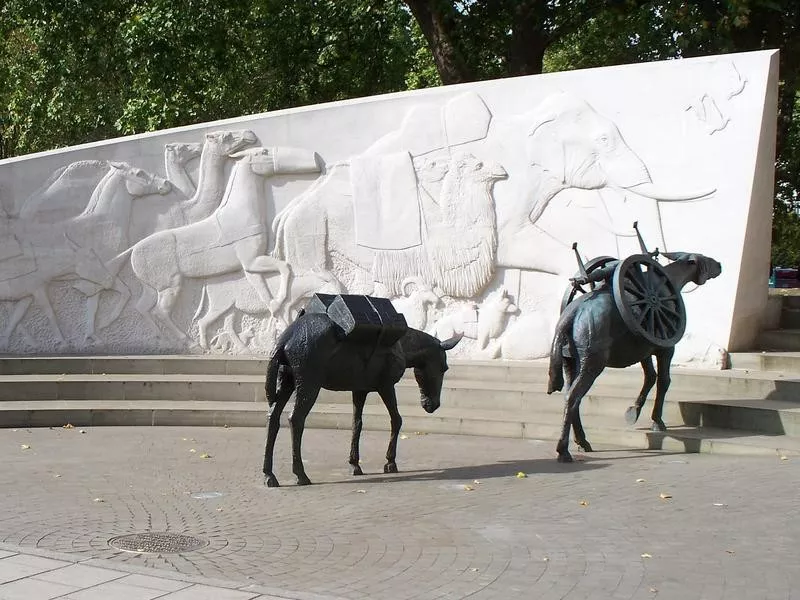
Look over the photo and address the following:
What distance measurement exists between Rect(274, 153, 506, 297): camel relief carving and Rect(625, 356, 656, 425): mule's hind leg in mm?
3150

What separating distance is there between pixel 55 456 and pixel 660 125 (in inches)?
288

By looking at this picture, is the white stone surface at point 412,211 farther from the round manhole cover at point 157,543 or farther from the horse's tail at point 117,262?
the round manhole cover at point 157,543

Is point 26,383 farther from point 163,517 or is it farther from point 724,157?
point 724,157

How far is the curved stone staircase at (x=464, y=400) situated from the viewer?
9977mm

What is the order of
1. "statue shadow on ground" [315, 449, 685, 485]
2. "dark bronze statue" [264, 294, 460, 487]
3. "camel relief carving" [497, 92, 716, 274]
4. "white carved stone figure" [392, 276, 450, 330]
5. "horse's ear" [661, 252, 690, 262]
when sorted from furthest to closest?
"white carved stone figure" [392, 276, 450, 330]
"camel relief carving" [497, 92, 716, 274]
"horse's ear" [661, 252, 690, 262]
"statue shadow on ground" [315, 449, 685, 485]
"dark bronze statue" [264, 294, 460, 487]

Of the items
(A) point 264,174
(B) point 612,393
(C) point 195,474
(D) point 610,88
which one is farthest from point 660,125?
(C) point 195,474

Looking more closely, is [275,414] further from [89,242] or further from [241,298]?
[89,242]

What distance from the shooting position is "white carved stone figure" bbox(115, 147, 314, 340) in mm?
14062

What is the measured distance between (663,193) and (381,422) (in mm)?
4034

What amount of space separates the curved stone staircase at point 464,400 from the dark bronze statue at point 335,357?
2.42 meters

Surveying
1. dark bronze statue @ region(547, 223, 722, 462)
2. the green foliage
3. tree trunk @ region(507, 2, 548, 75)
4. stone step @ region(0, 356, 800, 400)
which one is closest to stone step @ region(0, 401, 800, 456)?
stone step @ region(0, 356, 800, 400)

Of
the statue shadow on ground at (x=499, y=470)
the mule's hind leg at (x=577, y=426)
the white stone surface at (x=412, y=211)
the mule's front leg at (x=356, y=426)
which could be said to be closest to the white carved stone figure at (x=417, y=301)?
the white stone surface at (x=412, y=211)

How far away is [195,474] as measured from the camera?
9117 millimetres

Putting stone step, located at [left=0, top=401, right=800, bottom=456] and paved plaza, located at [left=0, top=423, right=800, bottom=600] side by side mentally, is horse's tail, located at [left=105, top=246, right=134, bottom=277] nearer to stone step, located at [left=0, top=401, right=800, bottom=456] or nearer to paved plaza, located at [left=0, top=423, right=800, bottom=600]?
stone step, located at [left=0, top=401, right=800, bottom=456]
